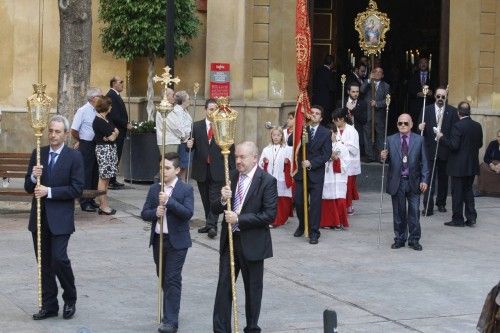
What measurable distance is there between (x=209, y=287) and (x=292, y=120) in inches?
175

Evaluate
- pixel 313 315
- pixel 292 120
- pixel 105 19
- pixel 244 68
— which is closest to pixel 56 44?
pixel 105 19

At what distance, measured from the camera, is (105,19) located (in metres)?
22.2

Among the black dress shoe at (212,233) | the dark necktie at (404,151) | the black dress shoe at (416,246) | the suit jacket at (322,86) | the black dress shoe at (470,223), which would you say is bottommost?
the black dress shoe at (416,246)

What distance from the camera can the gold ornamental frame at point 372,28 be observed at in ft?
79.3

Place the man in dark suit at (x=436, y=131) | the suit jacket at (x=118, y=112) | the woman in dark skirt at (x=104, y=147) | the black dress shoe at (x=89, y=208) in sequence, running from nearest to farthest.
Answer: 1. the woman in dark skirt at (x=104, y=147)
2. the black dress shoe at (x=89, y=208)
3. the man in dark suit at (x=436, y=131)
4. the suit jacket at (x=118, y=112)

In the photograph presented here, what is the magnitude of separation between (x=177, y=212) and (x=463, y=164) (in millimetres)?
7464

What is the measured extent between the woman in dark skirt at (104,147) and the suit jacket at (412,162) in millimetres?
4208

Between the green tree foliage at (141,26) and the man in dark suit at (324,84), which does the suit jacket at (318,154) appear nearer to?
the green tree foliage at (141,26)

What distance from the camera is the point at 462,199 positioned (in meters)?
17.8

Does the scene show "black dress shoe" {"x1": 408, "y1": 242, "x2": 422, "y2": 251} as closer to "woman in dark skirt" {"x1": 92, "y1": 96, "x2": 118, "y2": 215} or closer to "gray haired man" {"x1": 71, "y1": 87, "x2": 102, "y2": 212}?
"woman in dark skirt" {"x1": 92, "y1": 96, "x2": 118, "y2": 215}

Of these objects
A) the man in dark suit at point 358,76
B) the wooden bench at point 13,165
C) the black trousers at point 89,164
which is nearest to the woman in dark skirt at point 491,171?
the man in dark suit at point 358,76

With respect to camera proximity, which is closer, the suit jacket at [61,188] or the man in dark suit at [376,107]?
the suit jacket at [61,188]

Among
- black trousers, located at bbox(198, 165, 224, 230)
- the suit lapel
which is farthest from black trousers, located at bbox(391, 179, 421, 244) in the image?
the suit lapel

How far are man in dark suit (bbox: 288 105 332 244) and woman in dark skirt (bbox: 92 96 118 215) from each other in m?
2.91
